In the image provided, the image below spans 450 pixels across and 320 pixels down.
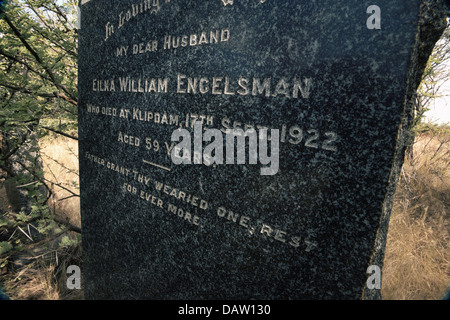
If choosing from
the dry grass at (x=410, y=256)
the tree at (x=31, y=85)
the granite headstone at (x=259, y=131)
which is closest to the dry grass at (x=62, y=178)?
the tree at (x=31, y=85)

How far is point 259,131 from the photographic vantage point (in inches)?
45.7

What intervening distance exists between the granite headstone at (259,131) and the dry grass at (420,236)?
5.02 feet

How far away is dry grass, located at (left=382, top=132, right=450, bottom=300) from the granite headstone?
1529mm

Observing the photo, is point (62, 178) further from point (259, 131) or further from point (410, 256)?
point (410, 256)

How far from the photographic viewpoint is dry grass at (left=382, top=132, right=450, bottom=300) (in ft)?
7.08

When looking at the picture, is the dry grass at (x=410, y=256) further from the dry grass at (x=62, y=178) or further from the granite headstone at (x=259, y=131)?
the granite headstone at (x=259, y=131)

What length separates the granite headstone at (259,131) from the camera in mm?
897

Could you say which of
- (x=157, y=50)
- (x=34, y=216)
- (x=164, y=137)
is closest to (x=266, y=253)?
(x=164, y=137)

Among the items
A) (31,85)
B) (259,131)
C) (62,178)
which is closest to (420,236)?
(259,131)

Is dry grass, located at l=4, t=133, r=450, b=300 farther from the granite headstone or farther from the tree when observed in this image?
the granite headstone

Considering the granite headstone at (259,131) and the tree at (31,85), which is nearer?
the granite headstone at (259,131)

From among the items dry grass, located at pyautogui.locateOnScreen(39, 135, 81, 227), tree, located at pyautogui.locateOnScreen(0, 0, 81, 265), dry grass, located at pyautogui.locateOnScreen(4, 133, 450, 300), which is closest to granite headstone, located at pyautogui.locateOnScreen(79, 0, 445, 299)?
tree, located at pyautogui.locateOnScreen(0, 0, 81, 265)

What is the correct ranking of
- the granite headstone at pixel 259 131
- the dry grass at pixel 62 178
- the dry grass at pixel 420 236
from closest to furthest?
1. the granite headstone at pixel 259 131
2. the dry grass at pixel 420 236
3. the dry grass at pixel 62 178

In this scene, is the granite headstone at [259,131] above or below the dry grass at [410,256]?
above
